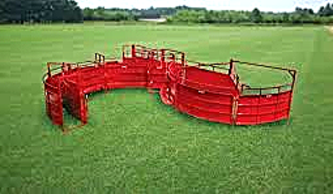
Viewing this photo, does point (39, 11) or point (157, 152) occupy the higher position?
point (39, 11)

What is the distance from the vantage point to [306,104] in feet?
36.1

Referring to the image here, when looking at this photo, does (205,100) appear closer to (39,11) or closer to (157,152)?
(157,152)

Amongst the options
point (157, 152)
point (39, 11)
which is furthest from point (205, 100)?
point (39, 11)

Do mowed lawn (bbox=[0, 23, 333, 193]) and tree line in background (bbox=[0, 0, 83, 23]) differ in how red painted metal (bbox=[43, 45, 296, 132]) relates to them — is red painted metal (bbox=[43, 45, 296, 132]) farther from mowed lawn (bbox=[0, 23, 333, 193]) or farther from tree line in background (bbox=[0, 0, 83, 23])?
tree line in background (bbox=[0, 0, 83, 23])

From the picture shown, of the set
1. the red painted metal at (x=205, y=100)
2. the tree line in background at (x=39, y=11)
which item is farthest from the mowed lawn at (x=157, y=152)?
the tree line in background at (x=39, y=11)

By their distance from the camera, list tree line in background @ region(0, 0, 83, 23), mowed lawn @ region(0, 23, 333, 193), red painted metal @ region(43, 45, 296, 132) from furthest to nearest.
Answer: tree line in background @ region(0, 0, 83, 23) → red painted metal @ region(43, 45, 296, 132) → mowed lawn @ region(0, 23, 333, 193)

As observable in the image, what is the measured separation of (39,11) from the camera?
97.8m

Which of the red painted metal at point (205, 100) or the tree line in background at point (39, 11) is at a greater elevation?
the tree line in background at point (39, 11)

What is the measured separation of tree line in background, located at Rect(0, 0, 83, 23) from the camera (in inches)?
3506

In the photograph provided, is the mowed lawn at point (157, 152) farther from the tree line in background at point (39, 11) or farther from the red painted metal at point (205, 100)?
the tree line in background at point (39, 11)

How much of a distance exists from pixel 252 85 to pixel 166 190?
9.71 meters

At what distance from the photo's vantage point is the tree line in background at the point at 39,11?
8906cm

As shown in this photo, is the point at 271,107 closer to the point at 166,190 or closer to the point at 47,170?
the point at 166,190

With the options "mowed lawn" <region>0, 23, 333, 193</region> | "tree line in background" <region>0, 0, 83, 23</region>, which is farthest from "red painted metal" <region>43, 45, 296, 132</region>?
"tree line in background" <region>0, 0, 83, 23</region>
